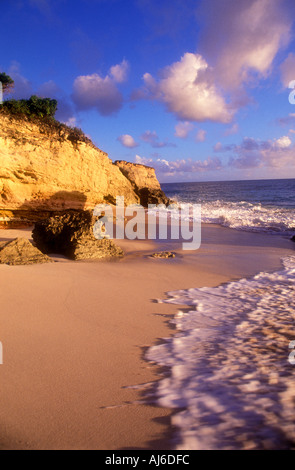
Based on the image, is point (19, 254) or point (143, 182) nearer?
point (19, 254)

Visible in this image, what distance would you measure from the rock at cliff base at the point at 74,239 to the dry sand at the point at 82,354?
149cm

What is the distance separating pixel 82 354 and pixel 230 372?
130 cm

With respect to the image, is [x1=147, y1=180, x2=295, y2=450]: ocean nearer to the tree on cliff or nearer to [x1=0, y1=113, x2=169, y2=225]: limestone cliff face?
[x1=0, y1=113, x2=169, y2=225]: limestone cliff face

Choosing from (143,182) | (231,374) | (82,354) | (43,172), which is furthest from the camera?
(143,182)

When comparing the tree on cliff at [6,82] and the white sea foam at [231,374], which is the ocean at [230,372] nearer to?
the white sea foam at [231,374]

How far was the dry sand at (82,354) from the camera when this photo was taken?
5.16 ft

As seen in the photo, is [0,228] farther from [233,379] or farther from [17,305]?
[233,379]

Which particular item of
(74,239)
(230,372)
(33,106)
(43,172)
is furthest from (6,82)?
(230,372)

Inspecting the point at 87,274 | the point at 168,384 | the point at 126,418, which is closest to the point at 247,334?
the point at 168,384

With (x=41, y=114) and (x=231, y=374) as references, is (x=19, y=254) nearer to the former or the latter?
(x=231, y=374)

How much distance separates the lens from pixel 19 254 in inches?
227

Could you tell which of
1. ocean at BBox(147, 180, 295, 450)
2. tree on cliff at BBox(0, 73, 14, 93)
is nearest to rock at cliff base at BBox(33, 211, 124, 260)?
ocean at BBox(147, 180, 295, 450)

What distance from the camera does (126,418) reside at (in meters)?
1.67

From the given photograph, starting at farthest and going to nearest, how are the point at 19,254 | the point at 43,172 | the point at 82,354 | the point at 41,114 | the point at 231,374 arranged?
1. the point at 41,114
2. the point at 43,172
3. the point at 19,254
4. the point at 82,354
5. the point at 231,374
